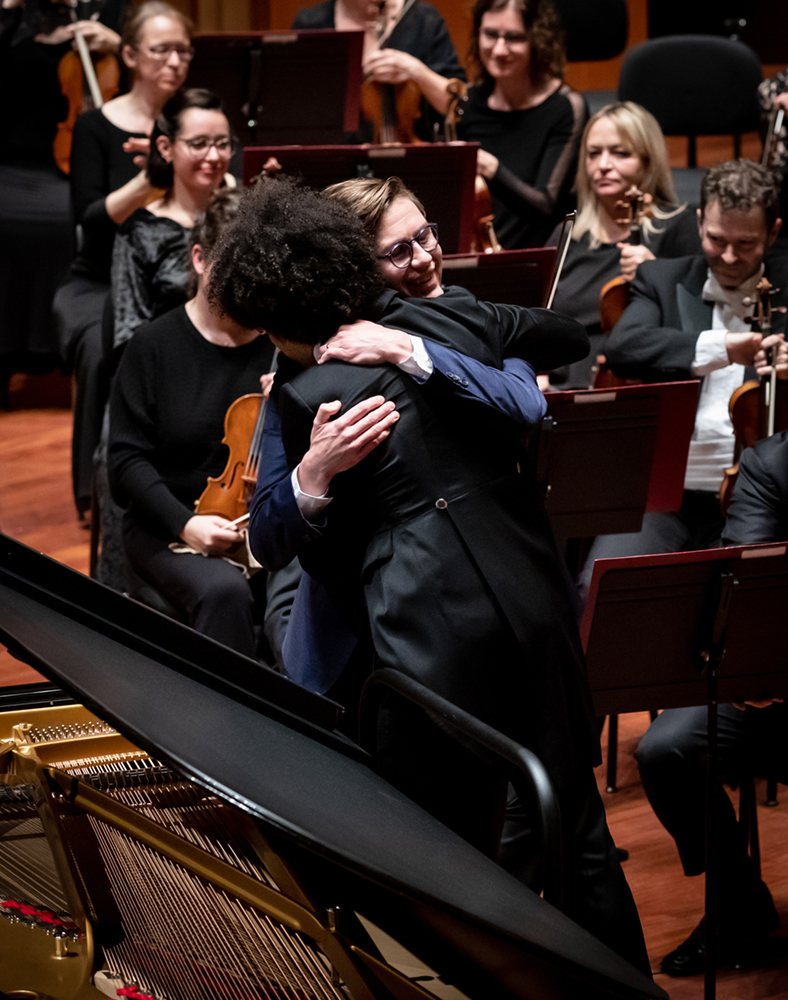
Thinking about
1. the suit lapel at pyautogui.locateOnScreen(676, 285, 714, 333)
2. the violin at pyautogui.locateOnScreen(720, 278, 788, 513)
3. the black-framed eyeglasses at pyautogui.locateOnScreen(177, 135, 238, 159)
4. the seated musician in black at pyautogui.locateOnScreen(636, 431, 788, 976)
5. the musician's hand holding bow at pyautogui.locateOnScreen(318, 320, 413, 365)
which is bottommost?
the seated musician in black at pyautogui.locateOnScreen(636, 431, 788, 976)

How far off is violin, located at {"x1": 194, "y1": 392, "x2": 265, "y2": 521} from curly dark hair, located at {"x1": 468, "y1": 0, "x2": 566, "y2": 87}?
189cm

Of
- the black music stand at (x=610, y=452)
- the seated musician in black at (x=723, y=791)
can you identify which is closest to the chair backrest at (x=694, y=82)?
the black music stand at (x=610, y=452)

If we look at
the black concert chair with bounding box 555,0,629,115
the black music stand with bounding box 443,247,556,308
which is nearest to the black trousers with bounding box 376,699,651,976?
the black music stand with bounding box 443,247,556,308

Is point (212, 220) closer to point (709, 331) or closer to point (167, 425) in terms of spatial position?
point (167, 425)

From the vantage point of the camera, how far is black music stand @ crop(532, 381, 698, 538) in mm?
2326

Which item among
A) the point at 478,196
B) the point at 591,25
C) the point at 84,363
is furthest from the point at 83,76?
the point at 591,25

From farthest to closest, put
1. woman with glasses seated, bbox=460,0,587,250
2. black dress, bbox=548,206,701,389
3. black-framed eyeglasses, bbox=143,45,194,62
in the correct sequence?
black-framed eyeglasses, bbox=143,45,194,62, woman with glasses seated, bbox=460,0,587,250, black dress, bbox=548,206,701,389

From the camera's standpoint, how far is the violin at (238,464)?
8.66 feet

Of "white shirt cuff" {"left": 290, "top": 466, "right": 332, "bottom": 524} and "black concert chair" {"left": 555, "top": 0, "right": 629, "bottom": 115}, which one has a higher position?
"black concert chair" {"left": 555, "top": 0, "right": 629, "bottom": 115}

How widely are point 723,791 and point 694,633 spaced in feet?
1.12

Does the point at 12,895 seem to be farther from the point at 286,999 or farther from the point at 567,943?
the point at 567,943

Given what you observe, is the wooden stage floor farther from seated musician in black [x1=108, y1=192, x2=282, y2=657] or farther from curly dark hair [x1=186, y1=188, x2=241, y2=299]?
curly dark hair [x1=186, y1=188, x2=241, y2=299]

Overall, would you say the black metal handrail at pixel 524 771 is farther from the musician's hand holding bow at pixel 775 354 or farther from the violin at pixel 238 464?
the musician's hand holding bow at pixel 775 354

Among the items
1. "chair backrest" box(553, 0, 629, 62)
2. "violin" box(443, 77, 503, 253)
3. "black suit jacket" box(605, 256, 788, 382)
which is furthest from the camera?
"chair backrest" box(553, 0, 629, 62)
